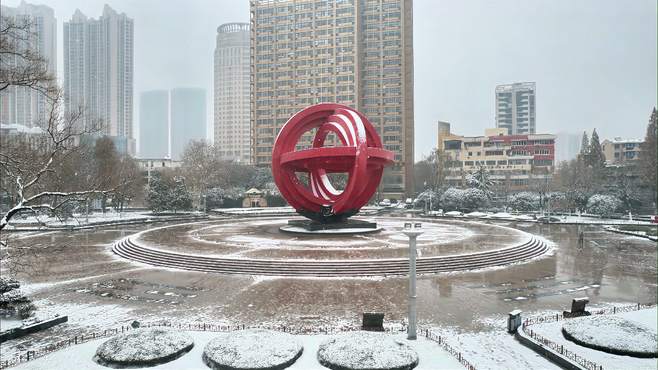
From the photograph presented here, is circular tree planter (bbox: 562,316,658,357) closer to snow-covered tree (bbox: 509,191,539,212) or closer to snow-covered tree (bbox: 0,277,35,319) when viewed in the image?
snow-covered tree (bbox: 0,277,35,319)

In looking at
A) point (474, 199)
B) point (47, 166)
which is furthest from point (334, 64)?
point (47, 166)

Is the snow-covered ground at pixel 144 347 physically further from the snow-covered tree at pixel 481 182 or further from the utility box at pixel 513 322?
the snow-covered tree at pixel 481 182

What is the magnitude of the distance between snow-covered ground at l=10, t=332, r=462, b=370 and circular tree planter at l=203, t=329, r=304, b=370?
0.25 m

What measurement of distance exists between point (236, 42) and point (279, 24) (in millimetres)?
102561

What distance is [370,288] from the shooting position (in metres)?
17.5

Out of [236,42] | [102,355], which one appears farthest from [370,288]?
[236,42]

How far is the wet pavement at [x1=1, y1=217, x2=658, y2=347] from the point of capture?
14133mm

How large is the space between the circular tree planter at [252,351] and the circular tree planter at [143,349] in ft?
2.32

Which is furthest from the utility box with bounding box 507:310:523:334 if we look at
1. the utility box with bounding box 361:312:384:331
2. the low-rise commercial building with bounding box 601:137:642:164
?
the low-rise commercial building with bounding box 601:137:642:164

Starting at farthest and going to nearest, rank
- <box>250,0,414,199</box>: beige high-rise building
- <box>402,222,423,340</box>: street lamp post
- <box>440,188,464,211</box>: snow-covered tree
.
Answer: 1. <box>250,0,414,199</box>: beige high-rise building
2. <box>440,188,464,211</box>: snow-covered tree
3. <box>402,222,423,340</box>: street lamp post

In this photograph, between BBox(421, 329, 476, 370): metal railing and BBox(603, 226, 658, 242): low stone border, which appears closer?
BBox(421, 329, 476, 370): metal railing

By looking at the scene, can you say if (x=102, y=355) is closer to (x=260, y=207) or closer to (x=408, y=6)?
(x=260, y=207)

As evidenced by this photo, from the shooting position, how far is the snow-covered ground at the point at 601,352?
10.2m

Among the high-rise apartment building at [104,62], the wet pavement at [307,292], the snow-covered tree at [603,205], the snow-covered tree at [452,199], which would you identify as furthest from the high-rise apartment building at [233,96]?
the wet pavement at [307,292]
